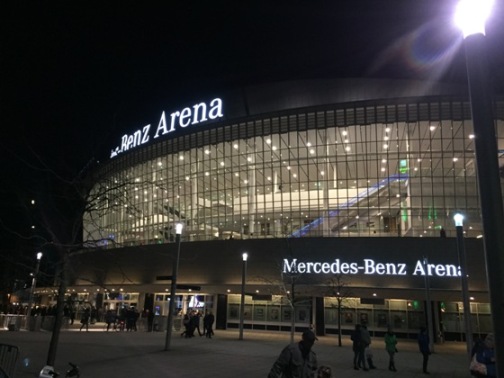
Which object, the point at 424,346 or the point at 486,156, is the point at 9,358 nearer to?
the point at 486,156

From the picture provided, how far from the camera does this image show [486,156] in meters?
4.56

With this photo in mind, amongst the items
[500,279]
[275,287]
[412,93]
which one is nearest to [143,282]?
[275,287]

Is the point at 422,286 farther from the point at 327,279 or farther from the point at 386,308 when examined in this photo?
the point at 327,279

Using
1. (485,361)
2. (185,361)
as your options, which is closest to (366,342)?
(185,361)

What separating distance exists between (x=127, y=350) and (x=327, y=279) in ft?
70.5

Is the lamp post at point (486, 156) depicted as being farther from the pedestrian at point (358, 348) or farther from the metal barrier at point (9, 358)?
the pedestrian at point (358, 348)

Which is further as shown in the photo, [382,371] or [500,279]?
[382,371]

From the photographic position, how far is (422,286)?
1451 inches

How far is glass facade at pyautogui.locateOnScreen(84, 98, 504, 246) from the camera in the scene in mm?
41125

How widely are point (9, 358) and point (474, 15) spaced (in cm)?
1150

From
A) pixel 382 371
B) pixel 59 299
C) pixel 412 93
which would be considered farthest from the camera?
pixel 412 93

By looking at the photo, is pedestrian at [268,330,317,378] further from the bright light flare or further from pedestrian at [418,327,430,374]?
pedestrian at [418,327,430,374]

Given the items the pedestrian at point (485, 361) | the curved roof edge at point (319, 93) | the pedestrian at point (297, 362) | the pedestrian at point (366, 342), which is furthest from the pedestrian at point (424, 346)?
the curved roof edge at point (319, 93)

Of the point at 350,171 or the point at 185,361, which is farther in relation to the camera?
the point at 350,171
